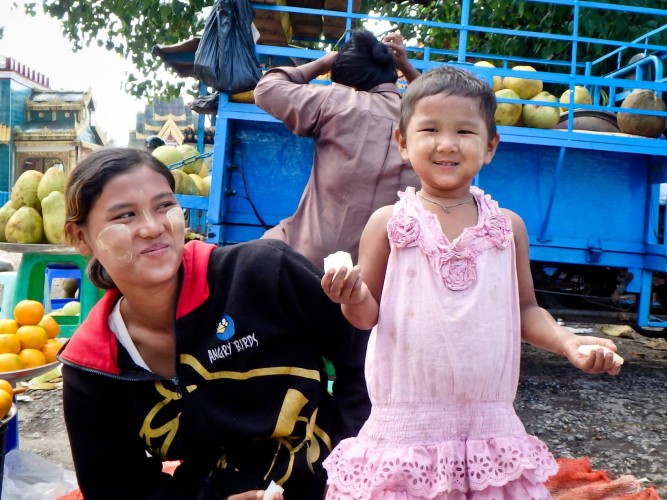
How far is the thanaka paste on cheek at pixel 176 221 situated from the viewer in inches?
61.5

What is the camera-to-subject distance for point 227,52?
143 inches

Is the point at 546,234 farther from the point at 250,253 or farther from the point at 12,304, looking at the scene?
the point at 12,304

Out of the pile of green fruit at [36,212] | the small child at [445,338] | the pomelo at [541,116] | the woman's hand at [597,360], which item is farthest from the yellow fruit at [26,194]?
the woman's hand at [597,360]

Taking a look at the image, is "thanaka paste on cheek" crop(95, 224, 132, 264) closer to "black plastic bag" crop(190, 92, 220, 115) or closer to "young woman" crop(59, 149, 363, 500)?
"young woman" crop(59, 149, 363, 500)

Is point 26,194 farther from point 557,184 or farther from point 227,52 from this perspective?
point 557,184

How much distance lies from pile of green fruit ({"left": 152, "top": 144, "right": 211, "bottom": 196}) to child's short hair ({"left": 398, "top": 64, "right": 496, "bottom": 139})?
2838 mm

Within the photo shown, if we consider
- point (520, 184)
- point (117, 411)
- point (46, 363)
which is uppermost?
point (520, 184)

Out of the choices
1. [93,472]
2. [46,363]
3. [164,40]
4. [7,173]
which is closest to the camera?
[93,472]

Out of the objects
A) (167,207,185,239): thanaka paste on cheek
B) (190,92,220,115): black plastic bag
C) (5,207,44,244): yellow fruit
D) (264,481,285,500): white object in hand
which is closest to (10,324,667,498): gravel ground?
(5,207,44,244): yellow fruit

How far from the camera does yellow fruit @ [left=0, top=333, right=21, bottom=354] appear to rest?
2508 mm

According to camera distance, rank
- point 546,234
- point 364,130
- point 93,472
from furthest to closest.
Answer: point 546,234 < point 364,130 < point 93,472

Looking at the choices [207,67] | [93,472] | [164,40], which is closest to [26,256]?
[207,67]

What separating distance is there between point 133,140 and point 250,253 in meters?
28.2

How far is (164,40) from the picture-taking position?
8562 mm
